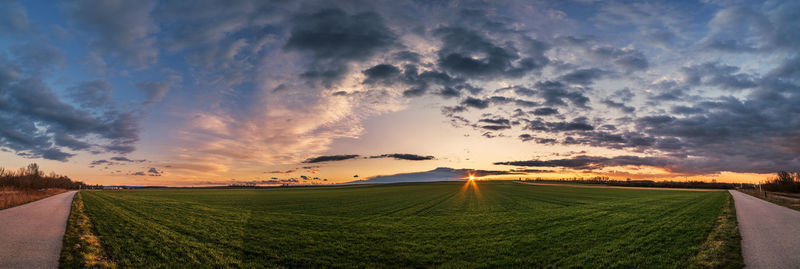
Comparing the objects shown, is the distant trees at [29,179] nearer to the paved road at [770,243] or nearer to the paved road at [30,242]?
the paved road at [30,242]

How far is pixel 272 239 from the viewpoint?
14.7m

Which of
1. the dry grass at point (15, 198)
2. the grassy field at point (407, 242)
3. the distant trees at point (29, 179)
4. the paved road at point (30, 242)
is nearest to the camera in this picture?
the paved road at point (30, 242)

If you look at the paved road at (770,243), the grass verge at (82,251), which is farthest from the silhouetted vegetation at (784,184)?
the grass verge at (82,251)

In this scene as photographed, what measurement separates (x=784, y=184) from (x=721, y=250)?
97886 mm

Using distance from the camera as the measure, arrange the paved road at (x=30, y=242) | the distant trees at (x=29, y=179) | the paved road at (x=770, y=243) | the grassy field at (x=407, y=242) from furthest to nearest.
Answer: the distant trees at (x=29, y=179) < the grassy field at (x=407, y=242) < the paved road at (x=30, y=242) < the paved road at (x=770, y=243)

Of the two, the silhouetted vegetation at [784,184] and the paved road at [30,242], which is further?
the silhouetted vegetation at [784,184]

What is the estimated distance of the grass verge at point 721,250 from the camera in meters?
10.5

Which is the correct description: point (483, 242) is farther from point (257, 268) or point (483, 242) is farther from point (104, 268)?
point (104, 268)

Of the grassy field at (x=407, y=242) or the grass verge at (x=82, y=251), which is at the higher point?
the grass verge at (x=82, y=251)

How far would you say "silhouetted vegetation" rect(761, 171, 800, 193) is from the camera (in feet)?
238

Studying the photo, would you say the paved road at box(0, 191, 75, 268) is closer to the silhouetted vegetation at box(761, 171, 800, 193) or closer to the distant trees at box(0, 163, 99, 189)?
the distant trees at box(0, 163, 99, 189)

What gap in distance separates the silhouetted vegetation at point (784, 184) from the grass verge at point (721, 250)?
87948 mm

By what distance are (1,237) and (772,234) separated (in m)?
33.2

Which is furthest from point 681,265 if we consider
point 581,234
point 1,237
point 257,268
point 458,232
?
point 1,237
